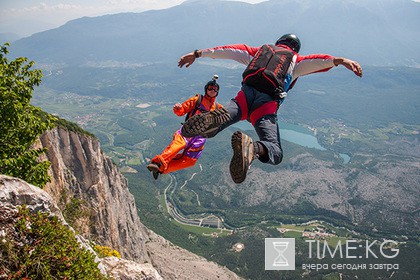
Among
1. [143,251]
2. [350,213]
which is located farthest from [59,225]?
[350,213]

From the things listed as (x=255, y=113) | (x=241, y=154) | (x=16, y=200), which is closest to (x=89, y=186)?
(x=16, y=200)

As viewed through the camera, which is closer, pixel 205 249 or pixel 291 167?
pixel 205 249

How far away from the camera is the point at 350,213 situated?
14225 cm

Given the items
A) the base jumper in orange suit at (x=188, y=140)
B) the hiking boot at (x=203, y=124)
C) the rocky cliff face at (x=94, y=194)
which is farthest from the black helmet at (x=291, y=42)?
the rocky cliff face at (x=94, y=194)

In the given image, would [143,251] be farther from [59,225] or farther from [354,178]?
[354,178]

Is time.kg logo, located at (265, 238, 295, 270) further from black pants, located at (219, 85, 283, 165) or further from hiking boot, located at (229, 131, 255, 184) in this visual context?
hiking boot, located at (229, 131, 255, 184)

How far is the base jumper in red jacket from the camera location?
6.35m

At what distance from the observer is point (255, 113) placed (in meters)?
7.58

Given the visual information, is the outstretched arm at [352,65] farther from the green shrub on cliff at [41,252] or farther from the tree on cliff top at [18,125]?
the tree on cliff top at [18,125]

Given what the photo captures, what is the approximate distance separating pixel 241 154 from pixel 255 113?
1.76m

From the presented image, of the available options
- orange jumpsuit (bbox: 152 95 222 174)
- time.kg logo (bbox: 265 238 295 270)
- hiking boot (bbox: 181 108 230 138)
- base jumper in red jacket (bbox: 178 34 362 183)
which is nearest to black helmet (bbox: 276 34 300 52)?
base jumper in red jacket (bbox: 178 34 362 183)

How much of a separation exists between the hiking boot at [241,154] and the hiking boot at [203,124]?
71cm

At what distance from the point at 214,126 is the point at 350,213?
503 ft

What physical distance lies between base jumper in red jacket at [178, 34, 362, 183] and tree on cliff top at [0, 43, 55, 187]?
21.8 ft
